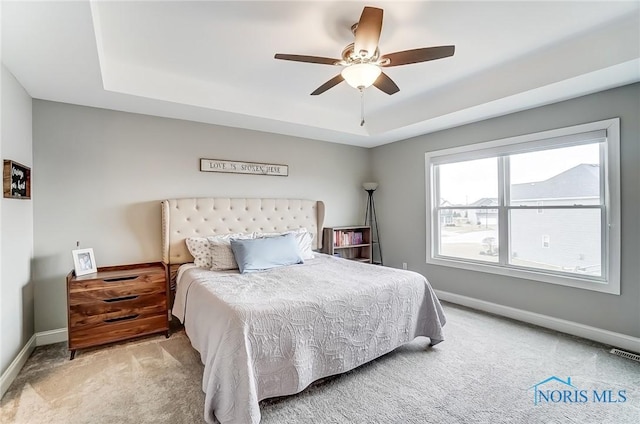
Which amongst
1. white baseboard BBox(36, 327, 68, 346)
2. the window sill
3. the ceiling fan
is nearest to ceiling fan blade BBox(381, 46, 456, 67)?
the ceiling fan

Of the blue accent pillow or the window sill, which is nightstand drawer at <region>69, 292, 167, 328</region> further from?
the window sill

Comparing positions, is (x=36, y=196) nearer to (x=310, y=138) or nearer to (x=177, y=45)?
(x=177, y=45)

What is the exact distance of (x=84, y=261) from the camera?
278cm

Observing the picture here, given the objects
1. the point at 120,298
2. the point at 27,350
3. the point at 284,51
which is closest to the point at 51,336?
the point at 27,350

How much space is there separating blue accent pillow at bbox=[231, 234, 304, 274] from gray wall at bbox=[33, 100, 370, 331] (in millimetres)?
1004

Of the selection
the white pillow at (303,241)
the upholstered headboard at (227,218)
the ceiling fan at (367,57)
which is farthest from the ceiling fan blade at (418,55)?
the upholstered headboard at (227,218)

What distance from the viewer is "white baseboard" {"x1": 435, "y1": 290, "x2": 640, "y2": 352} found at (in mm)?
2623

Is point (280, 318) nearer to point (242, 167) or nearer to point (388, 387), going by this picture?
point (388, 387)

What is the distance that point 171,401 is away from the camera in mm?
1946

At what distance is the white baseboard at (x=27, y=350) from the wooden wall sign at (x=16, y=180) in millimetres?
1263

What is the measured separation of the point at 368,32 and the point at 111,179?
2.90 metres

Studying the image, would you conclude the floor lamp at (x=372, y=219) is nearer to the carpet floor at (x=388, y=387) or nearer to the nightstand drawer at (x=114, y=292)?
the carpet floor at (x=388, y=387)

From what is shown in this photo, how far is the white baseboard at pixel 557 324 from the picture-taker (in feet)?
8.61

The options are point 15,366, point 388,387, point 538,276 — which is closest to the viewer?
point 388,387
